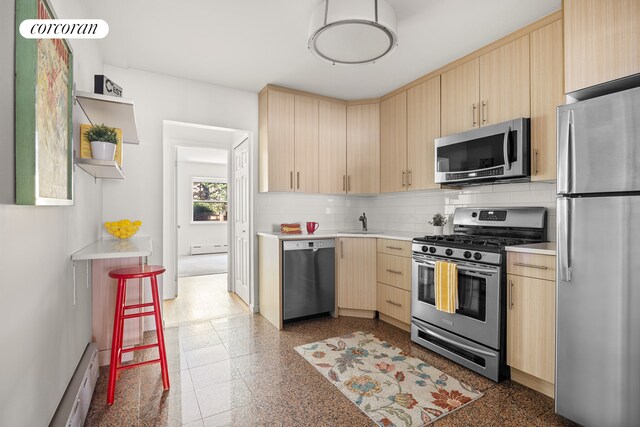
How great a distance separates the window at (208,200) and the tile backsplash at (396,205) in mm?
5597

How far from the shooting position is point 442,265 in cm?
Answer: 258

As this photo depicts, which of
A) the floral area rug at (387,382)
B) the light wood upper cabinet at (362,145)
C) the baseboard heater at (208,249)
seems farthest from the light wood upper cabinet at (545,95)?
the baseboard heater at (208,249)

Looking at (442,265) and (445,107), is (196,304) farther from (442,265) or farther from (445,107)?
(445,107)

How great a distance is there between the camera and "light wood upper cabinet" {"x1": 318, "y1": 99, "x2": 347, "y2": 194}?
13.0 ft

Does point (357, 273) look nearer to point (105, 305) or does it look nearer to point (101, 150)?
point (105, 305)

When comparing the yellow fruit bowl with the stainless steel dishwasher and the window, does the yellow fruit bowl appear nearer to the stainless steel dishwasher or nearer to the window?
the stainless steel dishwasher

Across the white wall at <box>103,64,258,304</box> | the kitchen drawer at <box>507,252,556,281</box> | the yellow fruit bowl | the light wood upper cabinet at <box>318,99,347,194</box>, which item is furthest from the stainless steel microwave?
the yellow fruit bowl

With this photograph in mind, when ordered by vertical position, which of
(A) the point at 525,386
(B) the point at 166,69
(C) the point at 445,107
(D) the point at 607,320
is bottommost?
(A) the point at 525,386

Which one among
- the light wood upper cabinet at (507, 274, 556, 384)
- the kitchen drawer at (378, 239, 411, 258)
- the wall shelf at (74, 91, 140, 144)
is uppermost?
the wall shelf at (74, 91, 140, 144)

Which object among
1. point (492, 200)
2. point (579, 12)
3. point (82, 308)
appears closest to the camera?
point (579, 12)

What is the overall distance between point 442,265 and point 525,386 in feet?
3.16

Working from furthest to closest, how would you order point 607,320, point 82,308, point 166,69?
point 166,69, point 82,308, point 607,320

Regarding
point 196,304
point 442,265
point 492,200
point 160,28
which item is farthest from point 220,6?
point 196,304

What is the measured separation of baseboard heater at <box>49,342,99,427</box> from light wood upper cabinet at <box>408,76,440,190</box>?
10.4ft
